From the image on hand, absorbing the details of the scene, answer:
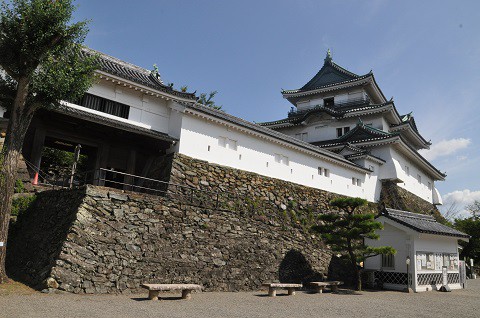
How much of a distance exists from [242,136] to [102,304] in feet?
36.9

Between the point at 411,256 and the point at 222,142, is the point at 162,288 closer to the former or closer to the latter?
the point at 222,142

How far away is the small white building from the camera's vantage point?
54.6ft

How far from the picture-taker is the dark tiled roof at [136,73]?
643 inches

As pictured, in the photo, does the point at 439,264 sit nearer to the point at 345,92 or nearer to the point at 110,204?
the point at 110,204

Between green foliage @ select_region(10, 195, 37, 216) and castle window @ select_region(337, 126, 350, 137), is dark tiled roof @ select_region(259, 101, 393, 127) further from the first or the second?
green foliage @ select_region(10, 195, 37, 216)

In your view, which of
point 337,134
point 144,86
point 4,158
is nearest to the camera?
point 4,158

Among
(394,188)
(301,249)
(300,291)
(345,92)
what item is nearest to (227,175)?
(301,249)

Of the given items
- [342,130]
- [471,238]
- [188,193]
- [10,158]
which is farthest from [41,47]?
[471,238]

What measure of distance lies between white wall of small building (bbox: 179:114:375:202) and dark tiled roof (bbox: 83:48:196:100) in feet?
4.99

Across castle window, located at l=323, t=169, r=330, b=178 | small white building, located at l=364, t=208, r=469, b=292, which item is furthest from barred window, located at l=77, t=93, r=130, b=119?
small white building, located at l=364, t=208, r=469, b=292

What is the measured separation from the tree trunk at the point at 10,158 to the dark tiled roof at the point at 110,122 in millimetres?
1840

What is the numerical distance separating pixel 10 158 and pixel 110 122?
4.41 metres

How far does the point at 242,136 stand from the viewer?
59.4 feet

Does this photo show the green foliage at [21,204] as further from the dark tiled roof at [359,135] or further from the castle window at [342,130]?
the castle window at [342,130]
